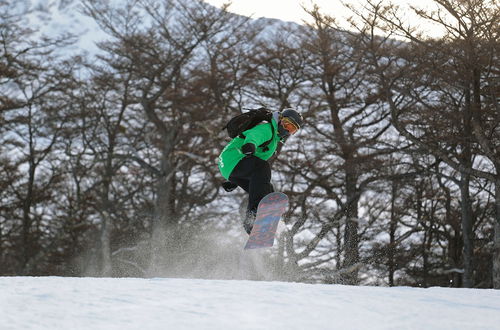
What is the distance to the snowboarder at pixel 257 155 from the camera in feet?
21.7

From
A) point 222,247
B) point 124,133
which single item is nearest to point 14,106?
point 124,133

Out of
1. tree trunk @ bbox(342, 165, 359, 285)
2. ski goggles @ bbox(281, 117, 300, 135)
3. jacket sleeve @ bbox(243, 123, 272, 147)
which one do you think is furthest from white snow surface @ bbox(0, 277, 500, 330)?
tree trunk @ bbox(342, 165, 359, 285)

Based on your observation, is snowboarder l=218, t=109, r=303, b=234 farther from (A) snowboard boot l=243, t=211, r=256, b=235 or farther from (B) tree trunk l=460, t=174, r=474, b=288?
(B) tree trunk l=460, t=174, r=474, b=288

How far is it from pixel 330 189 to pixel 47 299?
14909 mm

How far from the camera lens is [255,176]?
6891 millimetres

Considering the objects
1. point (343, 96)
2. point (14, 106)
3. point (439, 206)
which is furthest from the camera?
point (14, 106)

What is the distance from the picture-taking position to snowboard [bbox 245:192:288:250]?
6781 mm

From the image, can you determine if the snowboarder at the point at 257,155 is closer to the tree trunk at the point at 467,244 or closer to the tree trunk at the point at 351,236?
the tree trunk at the point at 351,236

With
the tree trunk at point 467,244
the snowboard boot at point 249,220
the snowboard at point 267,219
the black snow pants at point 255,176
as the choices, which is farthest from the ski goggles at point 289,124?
the tree trunk at point 467,244

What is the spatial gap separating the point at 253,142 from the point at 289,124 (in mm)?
508

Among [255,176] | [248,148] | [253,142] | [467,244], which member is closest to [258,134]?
[253,142]

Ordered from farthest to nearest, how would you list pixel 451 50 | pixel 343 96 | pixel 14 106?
pixel 14 106 → pixel 343 96 → pixel 451 50

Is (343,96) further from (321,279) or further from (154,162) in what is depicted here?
(154,162)

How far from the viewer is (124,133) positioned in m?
24.3
